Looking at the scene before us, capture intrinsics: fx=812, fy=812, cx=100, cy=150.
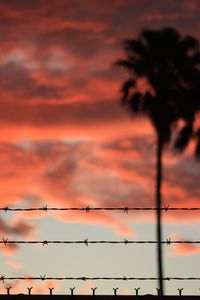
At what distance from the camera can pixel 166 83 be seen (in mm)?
36844

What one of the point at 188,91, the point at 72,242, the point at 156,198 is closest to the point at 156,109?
the point at 188,91

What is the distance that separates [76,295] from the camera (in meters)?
15.9

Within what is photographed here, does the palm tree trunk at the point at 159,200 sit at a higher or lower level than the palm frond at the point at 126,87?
lower

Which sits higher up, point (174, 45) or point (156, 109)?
point (174, 45)

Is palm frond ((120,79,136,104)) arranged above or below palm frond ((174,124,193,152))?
above

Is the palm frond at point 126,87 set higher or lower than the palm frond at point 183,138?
higher

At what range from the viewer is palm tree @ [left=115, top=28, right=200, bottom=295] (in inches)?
1437

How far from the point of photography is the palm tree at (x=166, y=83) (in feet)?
120

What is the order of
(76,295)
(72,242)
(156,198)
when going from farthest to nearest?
(156,198) < (72,242) < (76,295)

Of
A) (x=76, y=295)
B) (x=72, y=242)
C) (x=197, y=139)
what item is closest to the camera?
(x=76, y=295)

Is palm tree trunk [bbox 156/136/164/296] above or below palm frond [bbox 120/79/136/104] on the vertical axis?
below
